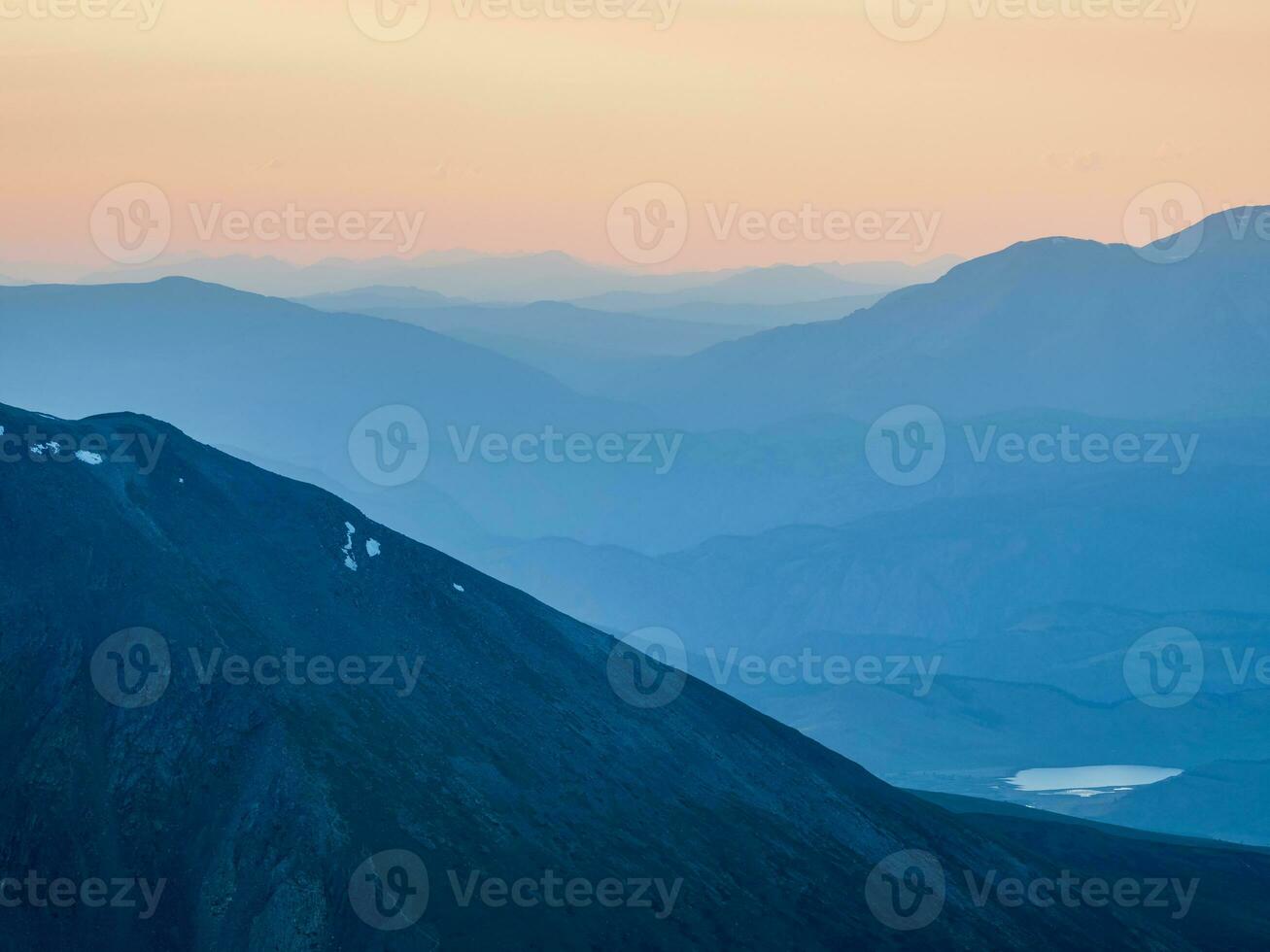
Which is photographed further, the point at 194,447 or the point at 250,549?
the point at 194,447

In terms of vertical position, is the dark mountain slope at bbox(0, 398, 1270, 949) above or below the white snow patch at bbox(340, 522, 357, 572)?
below

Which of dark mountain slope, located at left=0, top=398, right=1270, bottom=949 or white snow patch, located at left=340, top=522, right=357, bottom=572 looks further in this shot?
white snow patch, located at left=340, top=522, right=357, bottom=572

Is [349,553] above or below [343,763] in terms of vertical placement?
above

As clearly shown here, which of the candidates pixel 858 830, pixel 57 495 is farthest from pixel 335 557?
pixel 858 830

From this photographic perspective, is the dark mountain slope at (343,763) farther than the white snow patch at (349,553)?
No

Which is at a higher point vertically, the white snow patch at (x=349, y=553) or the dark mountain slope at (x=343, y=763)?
the white snow patch at (x=349, y=553)

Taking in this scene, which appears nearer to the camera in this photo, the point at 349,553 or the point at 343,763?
the point at 343,763

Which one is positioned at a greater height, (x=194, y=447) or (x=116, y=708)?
(x=194, y=447)

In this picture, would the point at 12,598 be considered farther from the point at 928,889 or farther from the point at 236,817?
the point at 928,889
